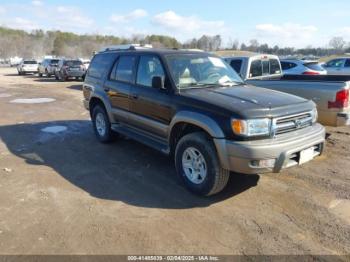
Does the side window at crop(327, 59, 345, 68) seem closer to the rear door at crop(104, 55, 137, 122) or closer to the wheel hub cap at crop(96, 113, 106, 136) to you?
the wheel hub cap at crop(96, 113, 106, 136)

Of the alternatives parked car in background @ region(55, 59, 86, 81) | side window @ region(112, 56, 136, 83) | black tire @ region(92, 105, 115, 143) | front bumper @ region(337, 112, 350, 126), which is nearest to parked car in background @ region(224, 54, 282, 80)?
front bumper @ region(337, 112, 350, 126)

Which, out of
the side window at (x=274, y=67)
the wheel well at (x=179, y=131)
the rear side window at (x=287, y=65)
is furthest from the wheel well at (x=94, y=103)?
the rear side window at (x=287, y=65)

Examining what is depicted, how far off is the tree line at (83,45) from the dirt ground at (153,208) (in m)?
82.0

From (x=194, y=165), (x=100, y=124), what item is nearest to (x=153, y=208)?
(x=194, y=165)

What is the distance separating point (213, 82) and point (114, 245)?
9.38 feet

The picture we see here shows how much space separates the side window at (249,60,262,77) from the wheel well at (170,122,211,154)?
435 centimetres

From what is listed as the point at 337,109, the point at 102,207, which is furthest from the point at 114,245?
the point at 337,109

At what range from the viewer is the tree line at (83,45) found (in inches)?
3648

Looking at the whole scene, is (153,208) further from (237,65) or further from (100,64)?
(237,65)

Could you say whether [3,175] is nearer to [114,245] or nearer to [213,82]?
[114,245]

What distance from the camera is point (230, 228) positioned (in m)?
3.65

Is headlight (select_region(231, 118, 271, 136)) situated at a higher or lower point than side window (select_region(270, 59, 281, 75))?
lower

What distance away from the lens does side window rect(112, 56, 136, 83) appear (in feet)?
19.0

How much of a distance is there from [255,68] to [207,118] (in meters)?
5.02
